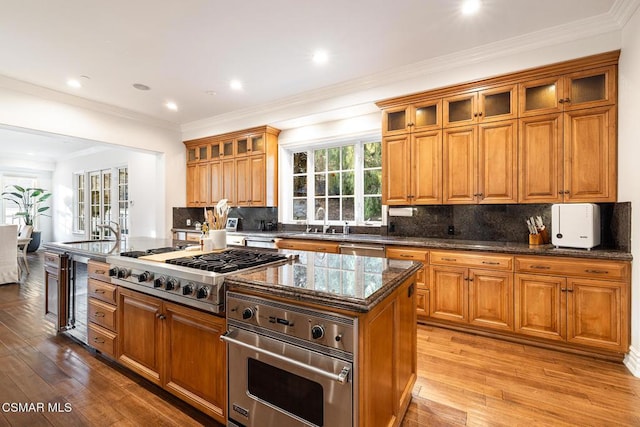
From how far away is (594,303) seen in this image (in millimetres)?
2445

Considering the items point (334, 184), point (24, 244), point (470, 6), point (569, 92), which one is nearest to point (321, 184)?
point (334, 184)

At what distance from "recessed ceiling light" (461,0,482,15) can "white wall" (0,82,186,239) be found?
501cm

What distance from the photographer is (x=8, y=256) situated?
5.01m

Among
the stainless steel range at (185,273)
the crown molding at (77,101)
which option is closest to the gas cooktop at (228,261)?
the stainless steel range at (185,273)

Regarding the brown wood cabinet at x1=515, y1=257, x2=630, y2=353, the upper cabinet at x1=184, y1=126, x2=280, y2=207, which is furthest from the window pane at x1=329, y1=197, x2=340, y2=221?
the brown wood cabinet at x1=515, y1=257, x2=630, y2=353

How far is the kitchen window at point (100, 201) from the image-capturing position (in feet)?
22.5

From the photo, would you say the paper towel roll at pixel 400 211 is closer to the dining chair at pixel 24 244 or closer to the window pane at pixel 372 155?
the window pane at pixel 372 155

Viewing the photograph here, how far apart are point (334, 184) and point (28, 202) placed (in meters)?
9.63

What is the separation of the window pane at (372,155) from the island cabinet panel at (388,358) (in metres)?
2.74

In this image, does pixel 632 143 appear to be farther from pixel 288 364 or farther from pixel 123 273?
pixel 123 273

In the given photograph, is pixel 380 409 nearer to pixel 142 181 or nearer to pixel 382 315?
pixel 382 315

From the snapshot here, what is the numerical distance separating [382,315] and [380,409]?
43cm

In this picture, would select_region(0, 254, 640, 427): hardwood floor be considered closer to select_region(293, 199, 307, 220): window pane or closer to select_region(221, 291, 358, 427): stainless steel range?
select_region(221, 291, 358, 427): stainless steel range

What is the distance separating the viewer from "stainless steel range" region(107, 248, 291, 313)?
157 cm
